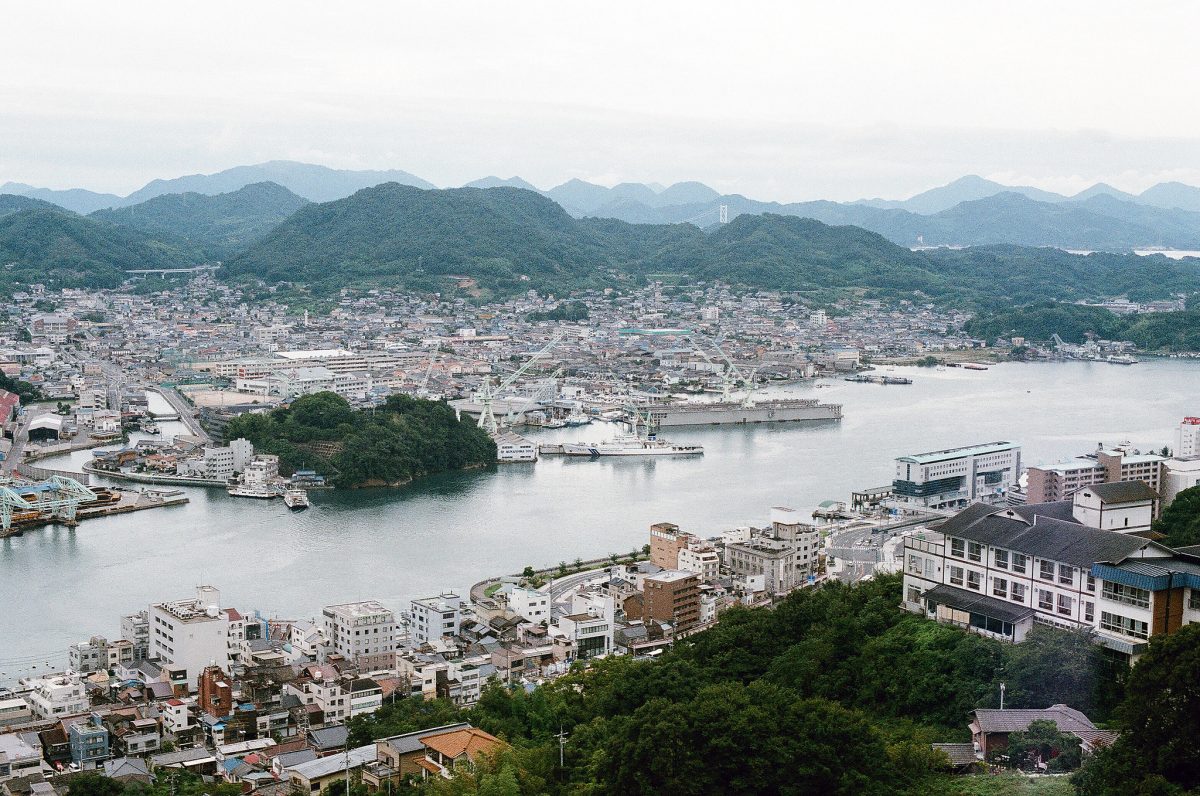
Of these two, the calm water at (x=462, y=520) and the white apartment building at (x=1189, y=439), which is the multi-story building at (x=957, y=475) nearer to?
the calm water at (x=462, y=520)

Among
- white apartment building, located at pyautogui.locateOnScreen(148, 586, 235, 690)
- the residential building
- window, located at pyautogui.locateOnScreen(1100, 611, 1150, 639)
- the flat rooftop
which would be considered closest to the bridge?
the flat rooftop

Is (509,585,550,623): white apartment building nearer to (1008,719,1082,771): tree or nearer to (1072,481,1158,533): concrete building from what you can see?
(1072,481,1158,533): concrete building

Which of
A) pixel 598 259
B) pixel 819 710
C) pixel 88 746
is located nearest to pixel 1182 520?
pixel 819 710

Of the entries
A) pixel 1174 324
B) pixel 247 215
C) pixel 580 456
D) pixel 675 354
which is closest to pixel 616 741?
pixel 580 456

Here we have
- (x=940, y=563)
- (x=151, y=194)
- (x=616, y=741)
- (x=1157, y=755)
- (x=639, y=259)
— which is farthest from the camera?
(x=151, y=194)

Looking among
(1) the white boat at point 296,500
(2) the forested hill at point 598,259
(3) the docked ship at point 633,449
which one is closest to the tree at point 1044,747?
(1) the white boat at point 296,500

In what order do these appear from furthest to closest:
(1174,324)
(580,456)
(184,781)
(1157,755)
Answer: (1174,324), (580,456), (184,781), (1157,755)

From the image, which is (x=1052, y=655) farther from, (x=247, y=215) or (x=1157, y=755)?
(x=247, y=215)
